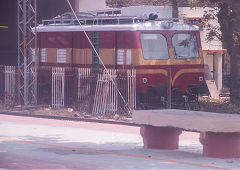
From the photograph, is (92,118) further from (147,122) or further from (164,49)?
(147,122)

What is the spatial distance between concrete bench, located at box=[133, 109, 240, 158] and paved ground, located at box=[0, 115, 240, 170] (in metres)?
0.23

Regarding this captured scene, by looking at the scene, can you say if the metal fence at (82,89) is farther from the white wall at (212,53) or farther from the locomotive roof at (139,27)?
the white wall at (212,53)

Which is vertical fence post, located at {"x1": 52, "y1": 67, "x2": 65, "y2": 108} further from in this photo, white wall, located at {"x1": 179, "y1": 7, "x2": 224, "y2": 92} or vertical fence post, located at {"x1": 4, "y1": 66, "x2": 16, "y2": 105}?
white wall, located at {"x1": 179, "y1": 7, "x2": 224, "y2": 92}

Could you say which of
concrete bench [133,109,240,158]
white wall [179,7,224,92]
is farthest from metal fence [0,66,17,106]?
white wall [179,7,224,92]

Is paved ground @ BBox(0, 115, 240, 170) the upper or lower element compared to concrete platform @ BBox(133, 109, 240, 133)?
lower

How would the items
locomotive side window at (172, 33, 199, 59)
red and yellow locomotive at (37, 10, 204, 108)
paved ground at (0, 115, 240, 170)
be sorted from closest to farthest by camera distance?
1. paved ground at (0, 115, 240, 170)
2. red and yellow locomotive at (37, 10, 204, 108)
3. locomotive side window at (172, 33, 199, 59)

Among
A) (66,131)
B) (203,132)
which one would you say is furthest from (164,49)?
(203,132)

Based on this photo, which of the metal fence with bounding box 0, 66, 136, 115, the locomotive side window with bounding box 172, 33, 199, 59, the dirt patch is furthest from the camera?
the locomotive side window with bounding box 172, 33, 199, 59

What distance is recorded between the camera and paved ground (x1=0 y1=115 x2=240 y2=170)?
12148mm

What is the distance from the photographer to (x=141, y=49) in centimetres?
2291

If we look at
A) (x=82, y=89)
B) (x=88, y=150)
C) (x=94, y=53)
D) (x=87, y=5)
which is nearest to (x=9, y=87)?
(x=82, y=89)

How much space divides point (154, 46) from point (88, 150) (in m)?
9.76

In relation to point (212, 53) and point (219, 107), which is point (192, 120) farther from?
point (212, 53)

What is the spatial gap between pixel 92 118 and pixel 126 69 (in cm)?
252
